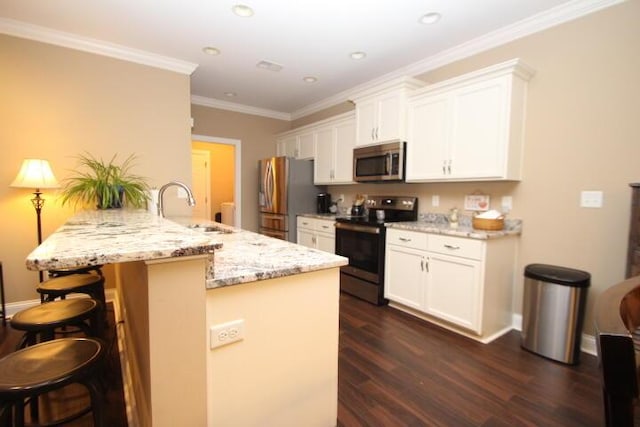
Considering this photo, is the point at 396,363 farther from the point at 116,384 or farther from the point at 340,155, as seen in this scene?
the point at 340,155

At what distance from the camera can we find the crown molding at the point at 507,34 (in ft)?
7.18

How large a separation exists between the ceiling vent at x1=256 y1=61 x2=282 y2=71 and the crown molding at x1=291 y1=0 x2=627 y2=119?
116cm


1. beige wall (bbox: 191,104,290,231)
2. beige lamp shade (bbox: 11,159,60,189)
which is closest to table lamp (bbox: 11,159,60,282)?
beige lamp shade (bbox: 11,159,60,189)

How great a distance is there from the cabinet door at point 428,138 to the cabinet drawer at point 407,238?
0.57m

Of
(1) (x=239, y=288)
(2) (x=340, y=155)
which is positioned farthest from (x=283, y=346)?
(2) (x=340, y=155)

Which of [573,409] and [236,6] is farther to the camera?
[236,6]

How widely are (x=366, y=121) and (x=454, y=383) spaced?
8.71 ft

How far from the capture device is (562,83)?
91.9 inches

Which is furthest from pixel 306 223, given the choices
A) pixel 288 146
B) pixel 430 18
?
pixel 430 18

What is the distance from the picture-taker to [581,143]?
2248mm

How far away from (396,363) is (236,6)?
114 inches

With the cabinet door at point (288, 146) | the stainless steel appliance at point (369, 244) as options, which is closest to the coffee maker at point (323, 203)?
the cabinet door at point (288, 146)

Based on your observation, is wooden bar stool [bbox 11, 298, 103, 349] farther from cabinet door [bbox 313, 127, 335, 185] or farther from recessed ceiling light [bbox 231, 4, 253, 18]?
cabinet door [bbox 313, 127, 335, 185]

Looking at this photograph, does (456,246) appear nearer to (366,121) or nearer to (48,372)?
(366,121)
